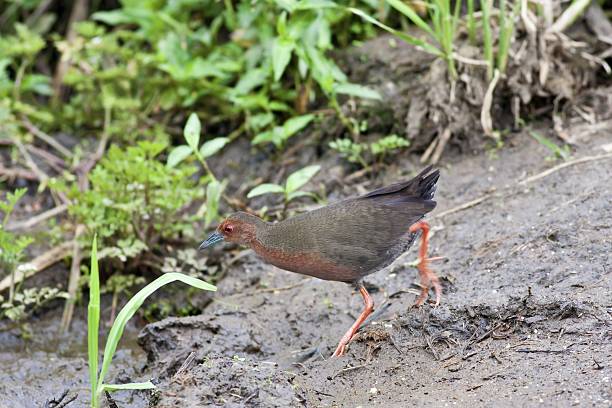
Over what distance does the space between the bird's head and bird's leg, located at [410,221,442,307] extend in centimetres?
89

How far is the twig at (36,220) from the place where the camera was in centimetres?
634

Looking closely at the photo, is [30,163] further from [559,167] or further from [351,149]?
[559,167]

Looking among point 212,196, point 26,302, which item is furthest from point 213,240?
point 26,302

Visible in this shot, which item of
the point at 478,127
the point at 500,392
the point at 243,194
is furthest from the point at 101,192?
the point at 500,392

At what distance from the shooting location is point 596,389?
3357 mm

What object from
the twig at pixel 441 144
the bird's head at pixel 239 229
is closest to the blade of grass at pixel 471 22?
the twig at pixel 441 144

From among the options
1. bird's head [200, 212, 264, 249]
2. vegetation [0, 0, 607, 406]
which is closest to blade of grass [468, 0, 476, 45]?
vegetation [0, 0, 607, 406]

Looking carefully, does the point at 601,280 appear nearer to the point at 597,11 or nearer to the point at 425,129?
the point at 425,129

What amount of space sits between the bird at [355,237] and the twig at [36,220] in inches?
91.1

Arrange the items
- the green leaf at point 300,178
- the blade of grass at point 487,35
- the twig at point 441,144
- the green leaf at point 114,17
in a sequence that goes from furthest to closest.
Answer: the green leaf at point 114,17, the twig at point 441,144, the blade of grass at point 487,35, the green leaf at point 300,178

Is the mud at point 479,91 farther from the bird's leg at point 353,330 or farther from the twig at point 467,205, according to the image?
the bird's leg at point 353,330

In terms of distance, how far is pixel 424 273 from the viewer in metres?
4.75

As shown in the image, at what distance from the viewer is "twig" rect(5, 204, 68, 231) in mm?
6340

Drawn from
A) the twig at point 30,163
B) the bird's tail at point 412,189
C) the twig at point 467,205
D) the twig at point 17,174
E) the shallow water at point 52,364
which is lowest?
the shallow water at point 52,364
